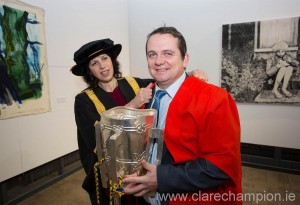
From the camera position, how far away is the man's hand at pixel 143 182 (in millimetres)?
885

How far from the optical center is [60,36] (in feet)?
9.29

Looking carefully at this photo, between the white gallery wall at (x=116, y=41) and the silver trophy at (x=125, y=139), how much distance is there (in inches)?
75.3

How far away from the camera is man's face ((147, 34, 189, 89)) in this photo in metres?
1.02

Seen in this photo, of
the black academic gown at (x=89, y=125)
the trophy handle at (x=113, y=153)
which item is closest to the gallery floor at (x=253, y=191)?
the black academic gown at (x=89, y=125)

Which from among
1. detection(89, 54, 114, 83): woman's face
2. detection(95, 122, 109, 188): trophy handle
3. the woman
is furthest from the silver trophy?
detection(89, 54, 114, 83): woman's face

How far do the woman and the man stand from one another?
0.32m

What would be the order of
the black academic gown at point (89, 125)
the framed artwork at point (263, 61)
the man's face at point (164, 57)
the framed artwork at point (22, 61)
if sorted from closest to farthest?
the man's face at point (164, 57), the black academic gown at point (89, 125), the framed artwork at point (22, 61), the framed artwork at point (263, 61)

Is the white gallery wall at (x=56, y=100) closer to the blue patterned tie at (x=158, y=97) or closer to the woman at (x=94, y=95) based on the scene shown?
the woman at (x=94, y=95)

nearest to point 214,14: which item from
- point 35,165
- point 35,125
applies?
point 35,125

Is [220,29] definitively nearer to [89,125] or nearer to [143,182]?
[89,125]

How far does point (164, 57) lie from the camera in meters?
1.03

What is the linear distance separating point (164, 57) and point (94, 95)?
0.65m

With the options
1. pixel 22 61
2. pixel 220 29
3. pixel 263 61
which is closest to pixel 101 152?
pixel 22 61

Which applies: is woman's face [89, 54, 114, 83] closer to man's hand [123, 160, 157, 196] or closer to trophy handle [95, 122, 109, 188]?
trophy handle [95, 122, 109, 188]
